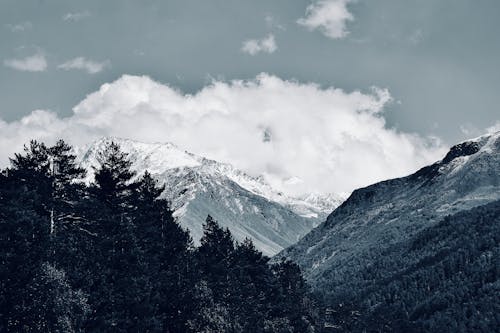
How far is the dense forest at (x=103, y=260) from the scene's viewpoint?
4012cm

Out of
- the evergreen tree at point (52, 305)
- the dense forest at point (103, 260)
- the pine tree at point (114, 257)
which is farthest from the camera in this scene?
the pine tree at point (114, 257)

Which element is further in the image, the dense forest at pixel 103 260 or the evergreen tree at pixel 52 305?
the dense forest at pixel 103 260

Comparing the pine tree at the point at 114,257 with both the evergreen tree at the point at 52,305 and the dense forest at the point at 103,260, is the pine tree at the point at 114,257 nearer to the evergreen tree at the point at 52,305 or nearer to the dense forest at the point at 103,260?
the dense forest at the point at 103,260

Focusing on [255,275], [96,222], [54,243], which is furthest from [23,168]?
[255,275]

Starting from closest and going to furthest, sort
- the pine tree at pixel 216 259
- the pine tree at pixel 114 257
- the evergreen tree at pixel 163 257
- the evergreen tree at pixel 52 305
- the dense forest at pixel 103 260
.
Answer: the evergreen tree at pixel 52 305 → the dense forest at pixel 103 260 → the pine tree at pixel 114 257 → the evergreen tree at pixel 163 257 → the pine tree at pixel 216 259

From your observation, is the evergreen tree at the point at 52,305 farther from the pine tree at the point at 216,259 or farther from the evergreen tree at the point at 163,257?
the pine tree at the point at 216,259

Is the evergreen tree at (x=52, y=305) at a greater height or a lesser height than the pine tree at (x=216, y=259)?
lesser

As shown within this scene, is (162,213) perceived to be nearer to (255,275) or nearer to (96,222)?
(96,222)

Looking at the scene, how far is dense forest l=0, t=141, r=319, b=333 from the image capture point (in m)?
40.1

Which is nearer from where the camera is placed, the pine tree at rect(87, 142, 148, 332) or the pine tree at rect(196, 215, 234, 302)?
the pine tree at rect(87, 142, 148, 332)

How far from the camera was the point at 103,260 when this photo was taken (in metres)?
50.6

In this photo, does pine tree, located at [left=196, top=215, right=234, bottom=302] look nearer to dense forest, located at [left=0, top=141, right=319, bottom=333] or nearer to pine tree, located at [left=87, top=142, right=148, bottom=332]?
dense forest, located at [left=0, top=141, right=319, bottom=333]

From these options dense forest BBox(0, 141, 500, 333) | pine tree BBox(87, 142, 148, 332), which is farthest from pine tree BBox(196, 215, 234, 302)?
pine tree BBox(87, 142, 148, 332)

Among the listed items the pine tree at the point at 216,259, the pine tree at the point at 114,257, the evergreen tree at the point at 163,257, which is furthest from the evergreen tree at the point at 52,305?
the pine tree at the point at 216,259
